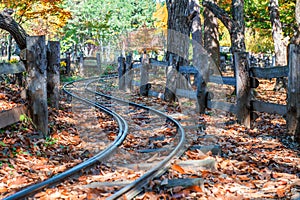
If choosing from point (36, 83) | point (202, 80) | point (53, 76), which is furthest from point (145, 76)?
point (36, 83)

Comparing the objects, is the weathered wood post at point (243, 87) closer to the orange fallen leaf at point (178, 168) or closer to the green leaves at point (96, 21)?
the orange fallen leaf at point (178, 168)

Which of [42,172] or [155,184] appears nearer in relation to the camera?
[155,184]

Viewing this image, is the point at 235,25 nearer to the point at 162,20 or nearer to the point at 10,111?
the point at 10,111

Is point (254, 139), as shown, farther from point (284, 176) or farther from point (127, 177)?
point (127, 177)

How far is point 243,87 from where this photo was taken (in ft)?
28.1

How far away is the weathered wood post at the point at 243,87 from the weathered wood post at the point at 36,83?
164 inches

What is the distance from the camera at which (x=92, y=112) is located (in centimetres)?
1057

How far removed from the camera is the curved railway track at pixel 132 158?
14.9 feet

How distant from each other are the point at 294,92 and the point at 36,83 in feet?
15.1

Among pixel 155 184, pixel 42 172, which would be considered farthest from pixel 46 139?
pixel 155 184

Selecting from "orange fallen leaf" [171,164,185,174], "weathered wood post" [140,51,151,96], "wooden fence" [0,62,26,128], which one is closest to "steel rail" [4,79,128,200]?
"orange fallen leaf" [171,164,185,174]

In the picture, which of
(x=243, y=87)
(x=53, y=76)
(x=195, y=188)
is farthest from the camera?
(x=53, y=76)

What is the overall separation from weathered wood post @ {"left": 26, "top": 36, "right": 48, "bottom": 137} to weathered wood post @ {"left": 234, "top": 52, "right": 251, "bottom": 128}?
4.16 meters

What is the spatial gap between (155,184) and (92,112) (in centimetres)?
614
